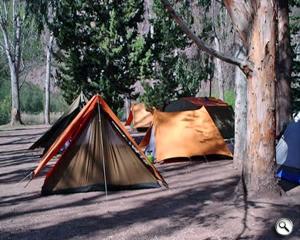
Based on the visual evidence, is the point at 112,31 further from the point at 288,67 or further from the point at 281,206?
the point at 281,206

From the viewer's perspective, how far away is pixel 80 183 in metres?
8.02

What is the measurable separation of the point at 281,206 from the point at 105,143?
10.3 ft

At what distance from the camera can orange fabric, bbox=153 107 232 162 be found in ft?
37.3

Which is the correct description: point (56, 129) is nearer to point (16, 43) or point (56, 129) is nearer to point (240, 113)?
point (240, 113)

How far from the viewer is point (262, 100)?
22.8 feet

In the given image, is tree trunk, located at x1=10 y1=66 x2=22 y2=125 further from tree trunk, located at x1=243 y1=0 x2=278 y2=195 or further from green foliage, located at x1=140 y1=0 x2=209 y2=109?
tree trunk, located at x1=243 y1=0 x2=278 y2=195

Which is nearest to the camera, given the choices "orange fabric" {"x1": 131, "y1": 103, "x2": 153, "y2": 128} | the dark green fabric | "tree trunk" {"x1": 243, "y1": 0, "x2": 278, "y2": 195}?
"tree trunk" {"x1": 243, "y1": 0, "x2": 278, "y2": 195}

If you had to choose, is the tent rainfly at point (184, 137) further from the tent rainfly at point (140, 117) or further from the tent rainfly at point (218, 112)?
the tent rainfly at point (140, 117)

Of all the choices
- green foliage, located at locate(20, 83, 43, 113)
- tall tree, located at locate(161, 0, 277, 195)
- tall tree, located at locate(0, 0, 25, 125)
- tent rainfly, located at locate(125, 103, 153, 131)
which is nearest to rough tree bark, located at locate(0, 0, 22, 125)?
tall tree, located at locate(0, 0, 25, 125)

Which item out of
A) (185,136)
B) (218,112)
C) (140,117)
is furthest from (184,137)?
(140,117)

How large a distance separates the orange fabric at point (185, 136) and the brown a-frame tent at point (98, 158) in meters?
3.05

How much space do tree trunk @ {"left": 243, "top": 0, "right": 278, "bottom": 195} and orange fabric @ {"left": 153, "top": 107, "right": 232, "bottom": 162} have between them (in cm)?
434

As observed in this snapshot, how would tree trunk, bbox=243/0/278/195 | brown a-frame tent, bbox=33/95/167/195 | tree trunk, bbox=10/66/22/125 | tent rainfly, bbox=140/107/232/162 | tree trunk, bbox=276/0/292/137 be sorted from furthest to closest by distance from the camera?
tree trunk, bbox=10/66/22/125
tent rainfly, bbox=140/107/232/162
tree trunk, bbox=276/0/292/137
brown a-frame tent, bbox=33/95/167/195
tree trunk, bbox=243/0/278/195

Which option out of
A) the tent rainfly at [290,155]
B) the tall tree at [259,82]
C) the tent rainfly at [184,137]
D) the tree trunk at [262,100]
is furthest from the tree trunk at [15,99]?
the tree trunk at [262,100]
